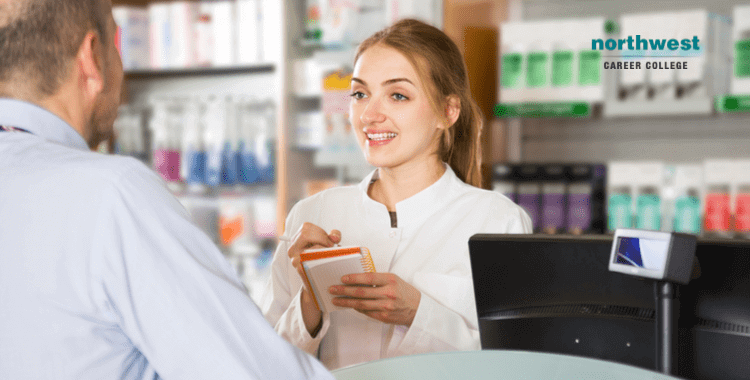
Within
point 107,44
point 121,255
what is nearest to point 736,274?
point 121,255

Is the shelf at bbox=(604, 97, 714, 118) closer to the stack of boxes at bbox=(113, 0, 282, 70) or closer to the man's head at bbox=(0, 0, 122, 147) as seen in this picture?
the stack of boxes at bbox=(113, 0, 282, 70)

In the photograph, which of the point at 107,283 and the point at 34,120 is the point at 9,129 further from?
the point at 107,283

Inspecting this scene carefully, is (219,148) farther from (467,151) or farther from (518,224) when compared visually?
(518,224)

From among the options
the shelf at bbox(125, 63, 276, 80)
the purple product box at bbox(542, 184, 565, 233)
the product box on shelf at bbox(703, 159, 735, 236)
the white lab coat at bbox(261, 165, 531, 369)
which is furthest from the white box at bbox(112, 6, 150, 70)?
the product box on shelf at bbox(703, 159, 735, 236)

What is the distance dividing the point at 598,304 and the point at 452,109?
87cm

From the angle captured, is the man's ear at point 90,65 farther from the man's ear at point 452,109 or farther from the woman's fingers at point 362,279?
the man's ear at point 452,109

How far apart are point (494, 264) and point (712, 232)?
215 centimetres

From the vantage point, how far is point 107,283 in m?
0.71

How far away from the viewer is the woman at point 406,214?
1.56 meters

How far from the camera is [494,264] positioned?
109 cm

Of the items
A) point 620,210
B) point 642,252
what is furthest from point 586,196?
point 642,252

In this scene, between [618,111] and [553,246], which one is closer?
[553,246]

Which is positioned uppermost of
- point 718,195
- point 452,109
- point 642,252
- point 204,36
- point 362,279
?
point 204,36

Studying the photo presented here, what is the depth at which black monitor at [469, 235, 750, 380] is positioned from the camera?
0.93 m
